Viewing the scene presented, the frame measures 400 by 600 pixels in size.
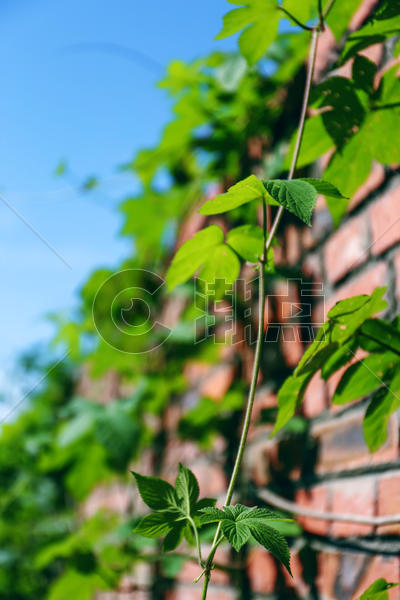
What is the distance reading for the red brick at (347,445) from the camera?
633mm

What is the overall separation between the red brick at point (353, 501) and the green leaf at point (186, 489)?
0.33 m

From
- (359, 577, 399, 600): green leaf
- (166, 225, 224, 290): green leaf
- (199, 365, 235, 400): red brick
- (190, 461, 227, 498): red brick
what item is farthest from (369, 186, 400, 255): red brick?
(190, 461, 227, 498): red brick

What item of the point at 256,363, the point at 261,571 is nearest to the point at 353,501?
the point at 261,571

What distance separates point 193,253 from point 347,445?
15.2 inches

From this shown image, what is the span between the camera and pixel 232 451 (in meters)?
1.11

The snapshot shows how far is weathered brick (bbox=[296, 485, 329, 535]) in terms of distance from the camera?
76 cm

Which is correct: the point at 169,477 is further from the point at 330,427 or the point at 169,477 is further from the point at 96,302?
the point at 330,427

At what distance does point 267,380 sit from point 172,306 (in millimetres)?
729

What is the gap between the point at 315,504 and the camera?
2.59 ft

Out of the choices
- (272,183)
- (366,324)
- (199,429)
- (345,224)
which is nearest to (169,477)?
(199,429)

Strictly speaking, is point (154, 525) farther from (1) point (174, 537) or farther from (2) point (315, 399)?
(2) point (315, 399)

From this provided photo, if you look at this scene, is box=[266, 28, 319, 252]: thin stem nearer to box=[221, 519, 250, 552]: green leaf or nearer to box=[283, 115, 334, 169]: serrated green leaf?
box=[283, 115, 334, 169]: serrated green leaf

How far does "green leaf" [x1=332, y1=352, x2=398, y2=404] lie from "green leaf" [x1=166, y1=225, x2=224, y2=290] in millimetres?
180

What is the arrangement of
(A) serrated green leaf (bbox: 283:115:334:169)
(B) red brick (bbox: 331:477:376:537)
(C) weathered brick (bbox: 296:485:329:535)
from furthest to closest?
(C) weathered brick (bbox: 296:485:329:535)
(B) red brick (bbox: 331:477:376:537)
(A) serrated green leaf (bbox: 283:115:334:169)
